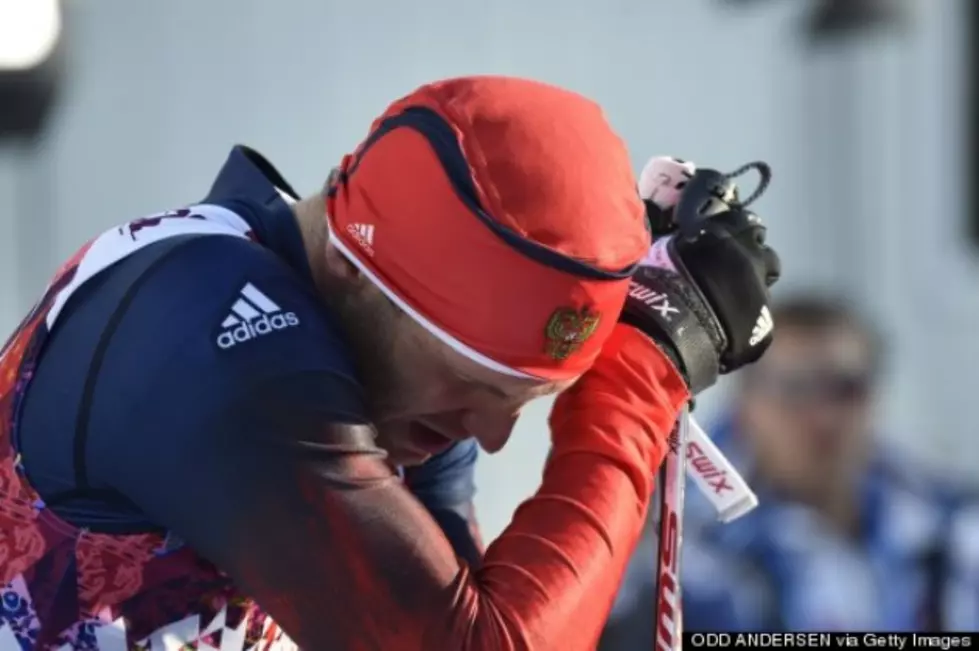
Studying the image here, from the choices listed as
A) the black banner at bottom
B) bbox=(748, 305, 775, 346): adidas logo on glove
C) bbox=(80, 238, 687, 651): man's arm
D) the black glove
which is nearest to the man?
bbox=(80, 238, 687, 651): man's arm

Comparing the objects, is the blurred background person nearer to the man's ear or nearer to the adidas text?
the man's ear

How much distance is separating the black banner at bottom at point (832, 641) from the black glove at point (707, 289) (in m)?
1.63

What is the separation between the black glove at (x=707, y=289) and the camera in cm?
223

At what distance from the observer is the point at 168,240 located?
76.4 inches

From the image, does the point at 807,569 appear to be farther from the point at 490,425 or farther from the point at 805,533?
the point at 490,425

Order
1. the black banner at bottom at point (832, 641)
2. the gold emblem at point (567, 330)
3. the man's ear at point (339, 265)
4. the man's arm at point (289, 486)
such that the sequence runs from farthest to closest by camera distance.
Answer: the black banner at bottom at point (832, 641), the man's ear at point (339, 265), the gold emblem at point (567, 330), the man's arm at point (289, 486)

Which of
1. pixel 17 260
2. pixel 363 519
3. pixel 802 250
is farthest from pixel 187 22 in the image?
pixel 363 519

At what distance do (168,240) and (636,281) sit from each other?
67 cm

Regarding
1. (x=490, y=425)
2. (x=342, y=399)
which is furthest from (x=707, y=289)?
(x=342, y=399)

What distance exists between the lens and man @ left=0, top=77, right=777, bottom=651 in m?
1.77

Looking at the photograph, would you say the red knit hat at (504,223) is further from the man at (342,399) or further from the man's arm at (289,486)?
the man's arm at (289,486)

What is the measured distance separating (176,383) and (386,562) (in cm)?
30

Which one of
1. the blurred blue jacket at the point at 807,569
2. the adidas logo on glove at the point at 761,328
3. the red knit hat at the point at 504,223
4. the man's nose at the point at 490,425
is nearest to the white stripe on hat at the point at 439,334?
the red knit hat at the point at 504,223

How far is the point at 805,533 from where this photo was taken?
3967mm
